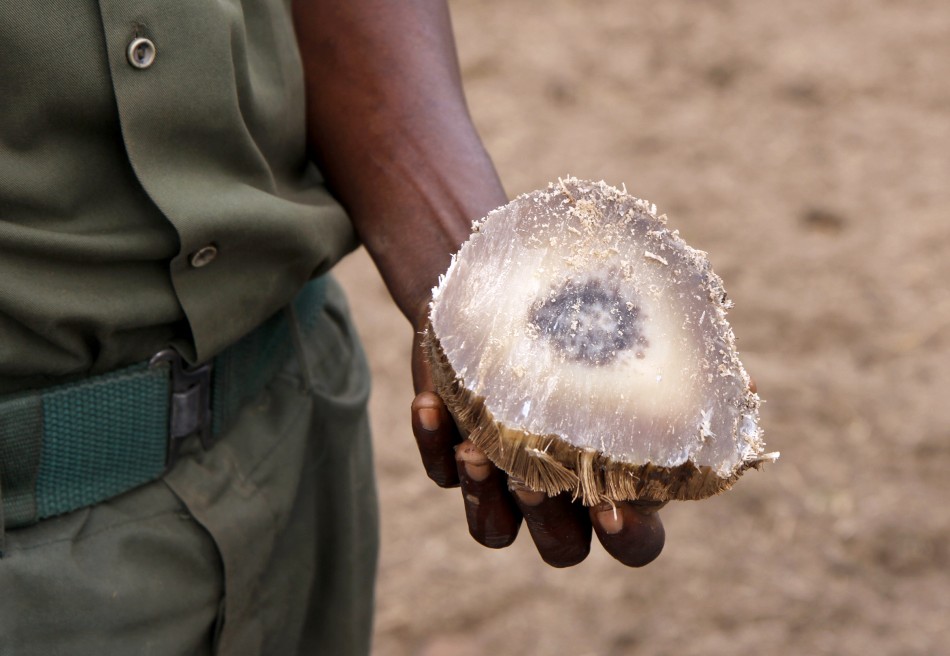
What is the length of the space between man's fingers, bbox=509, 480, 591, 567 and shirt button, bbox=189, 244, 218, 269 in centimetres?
38

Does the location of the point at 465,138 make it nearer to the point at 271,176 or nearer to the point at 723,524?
the point at 271,176

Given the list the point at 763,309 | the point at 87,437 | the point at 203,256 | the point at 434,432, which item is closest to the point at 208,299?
the point at 203,256

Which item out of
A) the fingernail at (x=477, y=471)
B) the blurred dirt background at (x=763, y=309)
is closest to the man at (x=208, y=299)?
the fingernail at (x=477, y=471)

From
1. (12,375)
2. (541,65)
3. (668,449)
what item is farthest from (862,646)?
(541,65)

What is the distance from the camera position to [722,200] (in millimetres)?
3398

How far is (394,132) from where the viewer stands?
1210 millimetres

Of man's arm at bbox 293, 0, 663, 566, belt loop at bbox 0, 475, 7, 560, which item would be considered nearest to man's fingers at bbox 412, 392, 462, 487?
man's arm at bbox 293, 0, 663, 566

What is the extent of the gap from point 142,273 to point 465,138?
40 cm

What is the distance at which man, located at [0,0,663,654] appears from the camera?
940 millimetres

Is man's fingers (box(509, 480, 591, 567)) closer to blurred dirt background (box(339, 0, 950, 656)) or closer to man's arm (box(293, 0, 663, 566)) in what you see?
man's arm (box(293, 0, 663, 566))

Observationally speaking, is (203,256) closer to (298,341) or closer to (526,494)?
(298,341)

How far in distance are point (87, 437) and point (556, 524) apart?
1.49ft

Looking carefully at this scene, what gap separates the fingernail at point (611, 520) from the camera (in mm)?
928

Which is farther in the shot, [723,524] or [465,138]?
[723,524]
